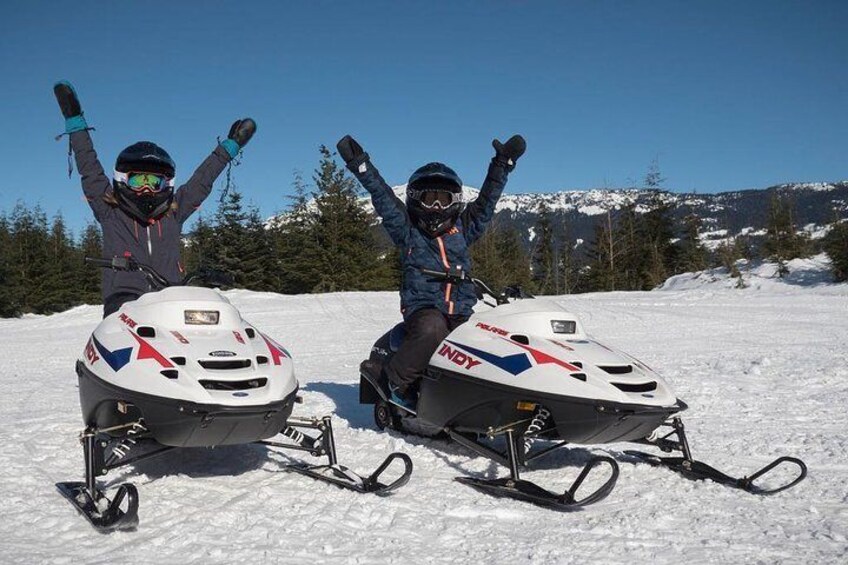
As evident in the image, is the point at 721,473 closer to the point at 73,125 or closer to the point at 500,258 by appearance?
the point at 73,125

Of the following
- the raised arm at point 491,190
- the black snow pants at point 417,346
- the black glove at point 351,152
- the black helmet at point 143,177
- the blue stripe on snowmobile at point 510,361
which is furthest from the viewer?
the raised arm at point 491,190

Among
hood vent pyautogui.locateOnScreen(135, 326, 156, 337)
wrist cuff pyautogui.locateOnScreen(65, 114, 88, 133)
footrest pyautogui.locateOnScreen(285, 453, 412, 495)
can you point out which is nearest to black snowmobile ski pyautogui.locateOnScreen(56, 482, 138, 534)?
hood vent pyautogui.locateOnScreen(135, 326, 156, 337)

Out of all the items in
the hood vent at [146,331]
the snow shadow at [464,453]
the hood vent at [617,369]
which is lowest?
the snow shadow at [464,453]

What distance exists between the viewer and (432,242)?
5352 mm

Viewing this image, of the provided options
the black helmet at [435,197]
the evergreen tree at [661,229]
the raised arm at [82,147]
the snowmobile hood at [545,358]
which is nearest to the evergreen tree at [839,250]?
the evergreen tree at [661,229]

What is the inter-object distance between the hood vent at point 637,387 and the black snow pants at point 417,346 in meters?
1.45

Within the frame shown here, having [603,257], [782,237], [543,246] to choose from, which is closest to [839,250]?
[782,237]

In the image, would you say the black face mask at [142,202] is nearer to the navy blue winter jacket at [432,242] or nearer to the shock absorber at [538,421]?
the navy blue winter jacket at [432,242]

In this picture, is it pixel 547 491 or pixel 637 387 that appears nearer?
pixel 547 491

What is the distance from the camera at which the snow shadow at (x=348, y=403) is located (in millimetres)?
6062

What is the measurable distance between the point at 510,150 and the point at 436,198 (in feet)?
2.60

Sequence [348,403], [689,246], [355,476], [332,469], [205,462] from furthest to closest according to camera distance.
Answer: [689,246]
[348,403]
[205,462]
[332,469]
[355,476]

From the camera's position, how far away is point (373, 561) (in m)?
2.90

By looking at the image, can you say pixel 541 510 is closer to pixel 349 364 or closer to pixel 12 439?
pixel 12 439
